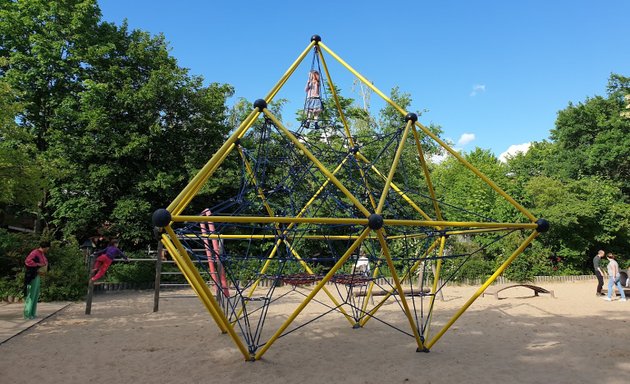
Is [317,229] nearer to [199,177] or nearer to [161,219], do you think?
[199,177]

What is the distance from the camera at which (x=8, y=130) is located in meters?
9.28

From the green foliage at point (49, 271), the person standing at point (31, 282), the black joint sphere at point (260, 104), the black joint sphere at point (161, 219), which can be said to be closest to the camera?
the black joint sphere at point (161, 219)

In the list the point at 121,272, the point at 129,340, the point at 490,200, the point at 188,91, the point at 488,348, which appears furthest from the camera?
the point at 490,200

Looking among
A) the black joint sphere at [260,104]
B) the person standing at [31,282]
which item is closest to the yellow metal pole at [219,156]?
the black joint sphere at [260,104]

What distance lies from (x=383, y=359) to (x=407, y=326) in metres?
2.60

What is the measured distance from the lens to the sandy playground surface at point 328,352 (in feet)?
16.5

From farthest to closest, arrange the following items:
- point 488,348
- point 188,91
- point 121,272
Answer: point 188,91 → point 121,272 → point 488,348

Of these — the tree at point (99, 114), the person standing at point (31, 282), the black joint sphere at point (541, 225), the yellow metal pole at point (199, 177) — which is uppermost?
the tree at point (99, 114)

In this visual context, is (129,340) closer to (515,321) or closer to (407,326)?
(407,326)

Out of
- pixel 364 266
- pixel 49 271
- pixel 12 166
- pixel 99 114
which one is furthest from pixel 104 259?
pixel 99 114

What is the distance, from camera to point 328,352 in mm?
6219

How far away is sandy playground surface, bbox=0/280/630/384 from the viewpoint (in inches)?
199

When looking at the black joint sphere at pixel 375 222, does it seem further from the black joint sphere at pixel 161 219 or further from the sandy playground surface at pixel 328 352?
the black joint sphere at pixel 161 219

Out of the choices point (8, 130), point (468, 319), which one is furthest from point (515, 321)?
point (8, 130)
